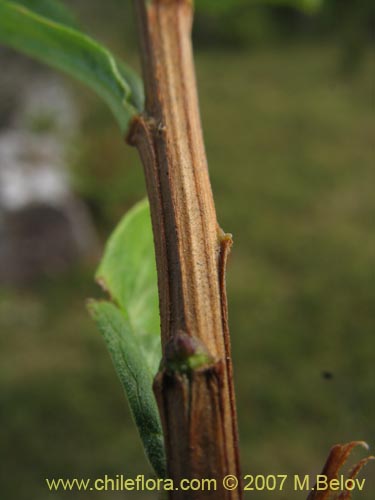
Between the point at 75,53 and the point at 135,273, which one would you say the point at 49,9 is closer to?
the point at 75,53

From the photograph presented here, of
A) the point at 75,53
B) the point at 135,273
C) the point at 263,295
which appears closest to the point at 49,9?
the point at 75,53

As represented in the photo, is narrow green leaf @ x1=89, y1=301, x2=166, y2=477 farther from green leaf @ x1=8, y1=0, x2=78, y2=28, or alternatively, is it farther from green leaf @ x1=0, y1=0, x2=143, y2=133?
green leaf @ x1=8, y1=0, x2=78, y2=28

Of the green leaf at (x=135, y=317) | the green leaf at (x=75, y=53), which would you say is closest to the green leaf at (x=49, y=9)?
the green leaf at (x=75, y=53)

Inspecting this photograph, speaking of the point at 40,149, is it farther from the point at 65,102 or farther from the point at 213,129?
the point at 213,129

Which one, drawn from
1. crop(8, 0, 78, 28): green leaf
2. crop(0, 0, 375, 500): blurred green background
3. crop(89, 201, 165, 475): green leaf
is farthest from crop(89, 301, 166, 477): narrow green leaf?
crop(0, 0, 375, 500): blurred green background

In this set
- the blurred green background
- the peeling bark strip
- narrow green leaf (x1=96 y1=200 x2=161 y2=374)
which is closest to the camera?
the peeling bark strip

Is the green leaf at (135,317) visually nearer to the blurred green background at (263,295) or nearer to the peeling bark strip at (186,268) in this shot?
the peeling bark strip at (186,268)
